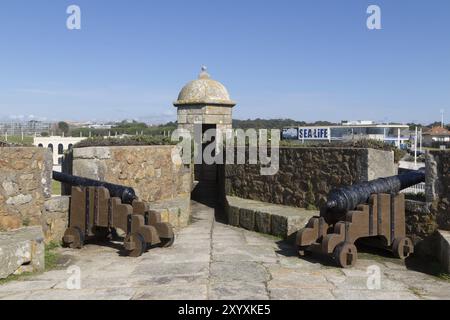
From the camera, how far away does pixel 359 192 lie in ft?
16.8

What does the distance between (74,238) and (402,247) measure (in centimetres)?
403

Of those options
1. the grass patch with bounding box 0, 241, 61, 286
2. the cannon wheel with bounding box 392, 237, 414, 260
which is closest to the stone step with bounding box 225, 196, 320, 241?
the cannon wheel with bounding box 392, 237, 414, 260

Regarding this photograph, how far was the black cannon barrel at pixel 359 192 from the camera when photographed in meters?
5.00

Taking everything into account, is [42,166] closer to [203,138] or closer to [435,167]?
[435,167]

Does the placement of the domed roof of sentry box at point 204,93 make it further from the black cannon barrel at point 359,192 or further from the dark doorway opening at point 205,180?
the black cannon barrel at point 359,192

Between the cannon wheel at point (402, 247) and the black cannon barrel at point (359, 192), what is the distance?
574 millimetres

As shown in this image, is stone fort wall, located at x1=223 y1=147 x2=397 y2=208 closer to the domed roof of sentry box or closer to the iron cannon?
the iron cannon

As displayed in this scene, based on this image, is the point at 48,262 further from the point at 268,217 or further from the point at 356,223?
the point at 356,223

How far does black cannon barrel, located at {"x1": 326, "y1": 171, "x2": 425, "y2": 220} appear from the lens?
197 inches

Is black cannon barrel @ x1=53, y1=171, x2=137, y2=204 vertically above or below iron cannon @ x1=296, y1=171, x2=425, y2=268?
above

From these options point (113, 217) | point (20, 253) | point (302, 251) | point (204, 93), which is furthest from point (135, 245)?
point (204, 93)

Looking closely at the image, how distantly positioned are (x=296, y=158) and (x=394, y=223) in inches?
99.2

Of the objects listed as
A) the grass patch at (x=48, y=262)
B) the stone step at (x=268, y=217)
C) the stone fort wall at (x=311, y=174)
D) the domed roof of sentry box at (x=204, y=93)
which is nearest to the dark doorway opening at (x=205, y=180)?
the domed roof of sentry box at (x=204, y=93)

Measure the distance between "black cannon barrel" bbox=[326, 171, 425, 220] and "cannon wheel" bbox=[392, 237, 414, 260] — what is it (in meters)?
0.57
